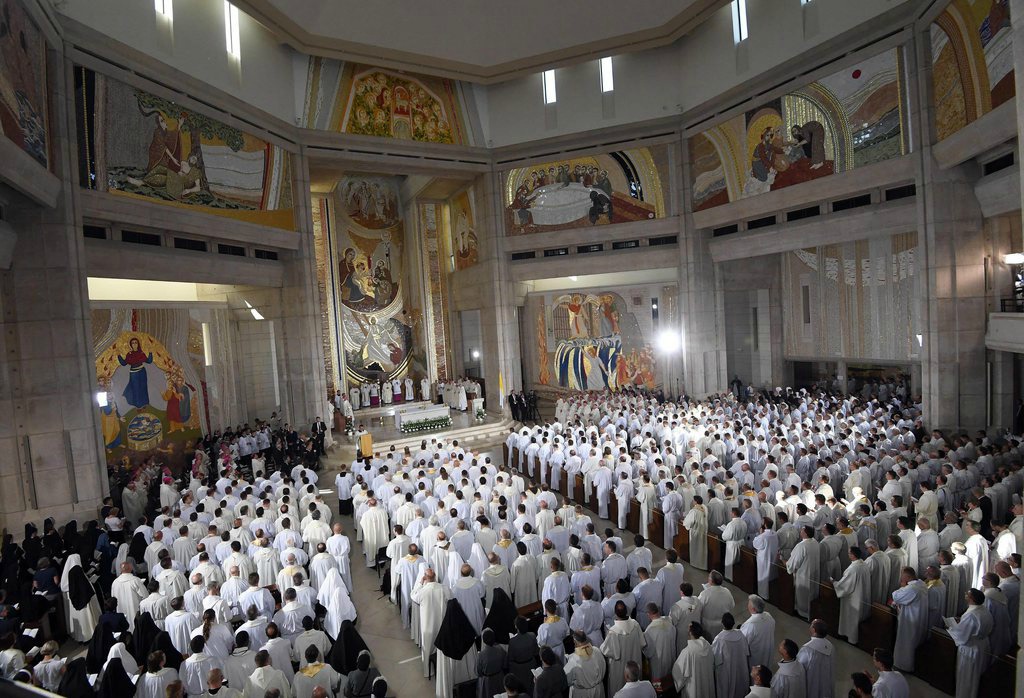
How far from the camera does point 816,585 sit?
750 centimetres

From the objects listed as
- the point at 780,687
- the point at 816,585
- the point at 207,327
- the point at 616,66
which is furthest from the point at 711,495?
the point at 616,66

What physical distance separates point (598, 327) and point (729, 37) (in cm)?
1052

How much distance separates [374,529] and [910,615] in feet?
24.3

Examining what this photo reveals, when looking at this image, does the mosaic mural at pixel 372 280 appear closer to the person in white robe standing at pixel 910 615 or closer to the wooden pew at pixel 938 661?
the person in white robe standing at pixel 910 615

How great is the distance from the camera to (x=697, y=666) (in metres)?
5.65

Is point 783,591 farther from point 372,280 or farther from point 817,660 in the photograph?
point 372,280

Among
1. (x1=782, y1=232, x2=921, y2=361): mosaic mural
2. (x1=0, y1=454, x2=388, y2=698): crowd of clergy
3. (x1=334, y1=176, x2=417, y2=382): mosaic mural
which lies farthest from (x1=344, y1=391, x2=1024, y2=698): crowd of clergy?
(x1=334, y1=176, x2=417, y2=382): mosaic mural

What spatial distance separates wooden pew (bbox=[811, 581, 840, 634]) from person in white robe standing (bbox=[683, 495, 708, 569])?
1.88m

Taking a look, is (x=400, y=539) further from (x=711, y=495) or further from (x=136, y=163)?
(x=136, y=163)

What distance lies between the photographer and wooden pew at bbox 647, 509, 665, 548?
10.3m

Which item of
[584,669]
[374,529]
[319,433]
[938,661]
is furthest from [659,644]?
[319,433]

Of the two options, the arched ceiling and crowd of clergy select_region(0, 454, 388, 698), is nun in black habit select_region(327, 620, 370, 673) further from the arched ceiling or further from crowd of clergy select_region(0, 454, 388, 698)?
the arched ceiling

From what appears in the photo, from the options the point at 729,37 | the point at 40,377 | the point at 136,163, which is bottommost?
the point at 40,377

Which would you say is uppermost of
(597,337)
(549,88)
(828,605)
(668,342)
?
(549,88)
